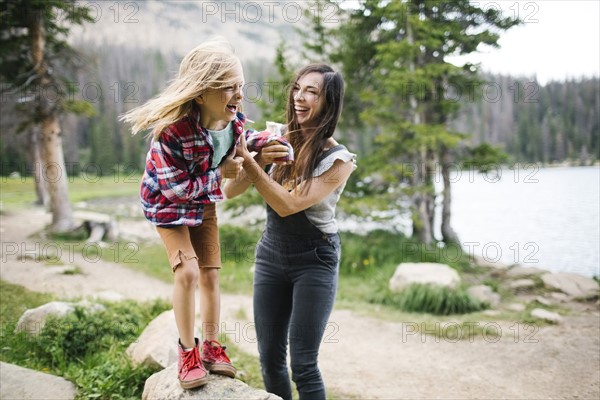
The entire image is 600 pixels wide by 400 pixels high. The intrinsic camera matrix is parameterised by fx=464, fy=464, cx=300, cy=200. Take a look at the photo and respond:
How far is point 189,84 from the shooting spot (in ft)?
Result: 7.25

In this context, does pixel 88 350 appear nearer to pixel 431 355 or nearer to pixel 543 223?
pixel 431 355

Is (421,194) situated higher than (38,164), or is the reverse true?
(38,164)

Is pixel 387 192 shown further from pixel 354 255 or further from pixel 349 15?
pixel 349 15

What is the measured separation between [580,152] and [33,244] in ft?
51.1

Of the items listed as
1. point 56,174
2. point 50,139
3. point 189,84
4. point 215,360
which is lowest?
point 215,360

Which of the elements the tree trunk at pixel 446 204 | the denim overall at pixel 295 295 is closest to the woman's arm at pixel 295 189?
the denim overall at pixel 295 295

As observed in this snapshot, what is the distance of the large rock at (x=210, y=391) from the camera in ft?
7.69

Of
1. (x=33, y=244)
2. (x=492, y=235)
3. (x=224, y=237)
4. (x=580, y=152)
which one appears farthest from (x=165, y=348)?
(x=580, y=152)

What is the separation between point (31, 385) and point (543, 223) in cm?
1328

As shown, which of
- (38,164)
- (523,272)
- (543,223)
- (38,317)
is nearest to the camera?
(38,317)

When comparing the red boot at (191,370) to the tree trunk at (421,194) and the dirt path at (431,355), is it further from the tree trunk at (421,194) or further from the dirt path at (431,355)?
the tree trunk at (421,194)

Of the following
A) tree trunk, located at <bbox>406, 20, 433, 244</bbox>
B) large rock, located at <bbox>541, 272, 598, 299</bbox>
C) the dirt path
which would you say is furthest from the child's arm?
tree trunk, located at <bbox>406, 20, 433, 244</bbox>

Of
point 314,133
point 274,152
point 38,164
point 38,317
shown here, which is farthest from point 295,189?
point 38,164

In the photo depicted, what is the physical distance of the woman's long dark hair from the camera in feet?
8.54
